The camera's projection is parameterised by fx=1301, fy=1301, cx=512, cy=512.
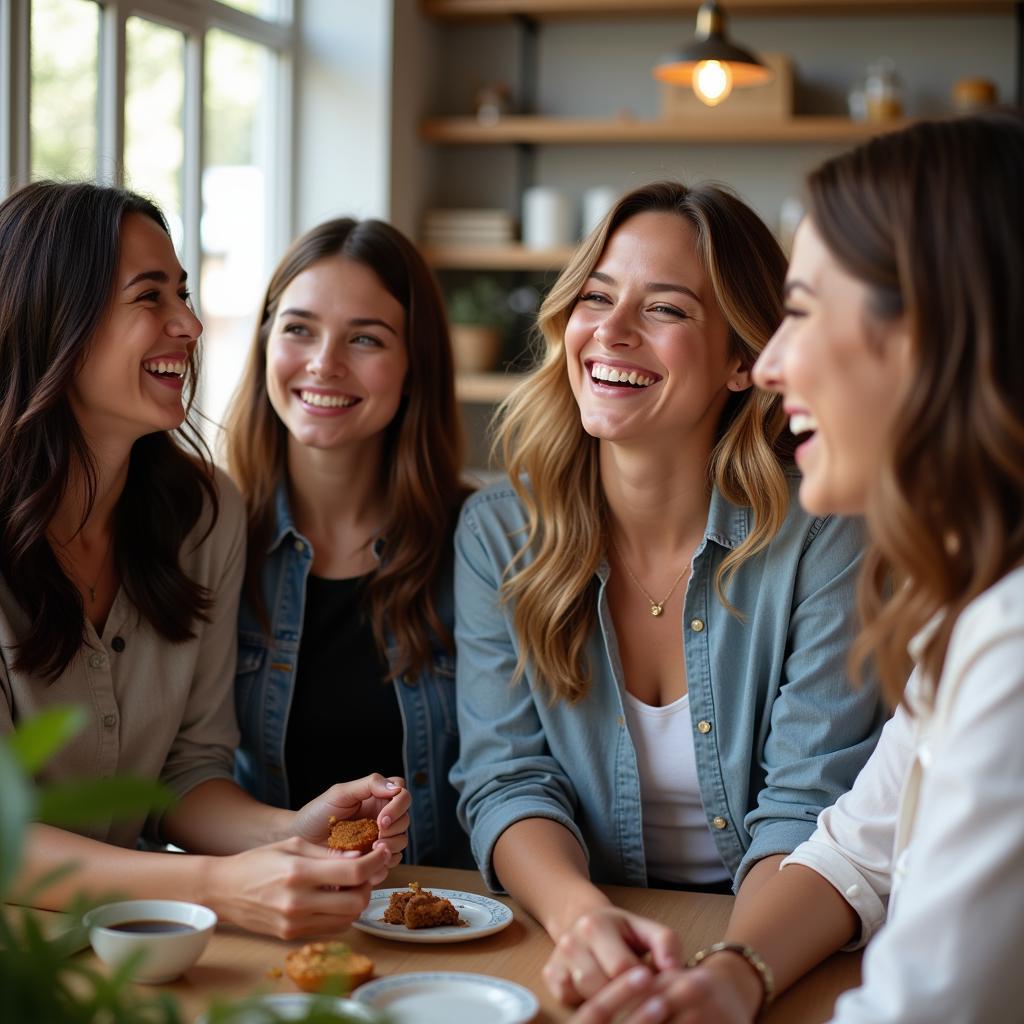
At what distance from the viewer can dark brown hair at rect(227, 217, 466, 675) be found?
227 cm

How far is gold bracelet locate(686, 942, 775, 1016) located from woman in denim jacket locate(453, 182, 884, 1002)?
0.38 metres

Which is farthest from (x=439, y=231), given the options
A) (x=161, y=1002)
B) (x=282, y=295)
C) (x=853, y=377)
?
(x=161, y=1002)

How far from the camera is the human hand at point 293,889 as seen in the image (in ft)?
4.75

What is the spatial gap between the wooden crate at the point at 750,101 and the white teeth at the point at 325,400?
2715mm

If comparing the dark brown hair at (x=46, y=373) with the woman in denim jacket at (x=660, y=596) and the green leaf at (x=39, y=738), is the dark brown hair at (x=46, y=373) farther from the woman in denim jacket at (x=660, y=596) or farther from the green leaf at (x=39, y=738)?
the green leaf at (x=39, y=738)

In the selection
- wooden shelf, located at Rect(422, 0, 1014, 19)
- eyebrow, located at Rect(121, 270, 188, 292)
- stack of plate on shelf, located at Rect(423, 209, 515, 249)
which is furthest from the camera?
stack of plate on shelf, located at Rect(423, 209, 515, 249)

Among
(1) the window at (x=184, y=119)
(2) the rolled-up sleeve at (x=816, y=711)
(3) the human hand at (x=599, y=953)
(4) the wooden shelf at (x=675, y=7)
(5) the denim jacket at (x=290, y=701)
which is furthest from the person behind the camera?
(4) the wooden shelf at (x=675, y=7)

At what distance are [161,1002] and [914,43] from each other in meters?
4.53

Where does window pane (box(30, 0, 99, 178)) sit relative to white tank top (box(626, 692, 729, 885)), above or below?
above

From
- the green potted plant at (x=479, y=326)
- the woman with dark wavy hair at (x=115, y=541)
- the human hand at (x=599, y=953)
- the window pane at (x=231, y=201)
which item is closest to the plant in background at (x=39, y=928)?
the human hand at (x=599, y=953)

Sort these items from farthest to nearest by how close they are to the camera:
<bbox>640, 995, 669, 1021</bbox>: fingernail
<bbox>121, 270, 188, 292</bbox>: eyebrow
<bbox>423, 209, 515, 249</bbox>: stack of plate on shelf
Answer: <bbox>423, 209, 515, 249</bbox>: stack of plate on shelf < <bbox>121, 270, 188, 292</bbox>: eyebrow < <bbox>640, 995, 669, 1021</bbox>: fingernail

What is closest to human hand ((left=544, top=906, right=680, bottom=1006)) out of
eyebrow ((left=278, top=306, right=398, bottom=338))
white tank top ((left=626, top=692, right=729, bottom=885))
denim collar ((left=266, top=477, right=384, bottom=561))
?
white tank top ((left=626, top=692, right=729, bottom=885))

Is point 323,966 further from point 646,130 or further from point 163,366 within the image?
point 646,130

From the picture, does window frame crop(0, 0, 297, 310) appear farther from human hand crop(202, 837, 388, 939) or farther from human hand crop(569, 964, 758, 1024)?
human hand crop(569, 964, 758, 1024)
